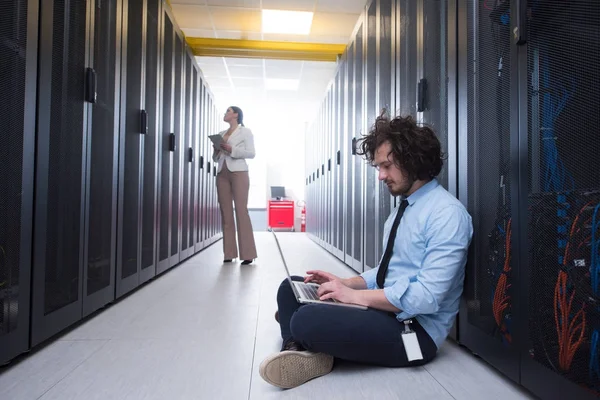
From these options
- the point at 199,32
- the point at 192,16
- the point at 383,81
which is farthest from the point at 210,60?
the point at 383,81

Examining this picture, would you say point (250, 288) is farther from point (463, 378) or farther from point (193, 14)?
point (193, 14)

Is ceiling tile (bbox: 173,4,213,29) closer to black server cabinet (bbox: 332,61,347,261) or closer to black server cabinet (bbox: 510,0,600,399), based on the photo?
black server cabinet (bbox: 332,61,347,261)

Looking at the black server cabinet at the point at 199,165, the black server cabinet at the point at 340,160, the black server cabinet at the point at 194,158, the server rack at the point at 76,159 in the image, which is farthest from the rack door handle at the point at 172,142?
the black server cabinet at the point at 340,160

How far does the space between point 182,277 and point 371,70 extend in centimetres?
217

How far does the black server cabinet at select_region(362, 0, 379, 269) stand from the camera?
3061mm

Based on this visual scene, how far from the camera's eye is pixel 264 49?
5820 millimetres

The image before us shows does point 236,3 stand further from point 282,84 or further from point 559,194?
→ point 559,194

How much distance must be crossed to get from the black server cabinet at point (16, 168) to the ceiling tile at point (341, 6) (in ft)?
13.0

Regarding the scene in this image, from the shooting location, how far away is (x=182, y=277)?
3.43 metres

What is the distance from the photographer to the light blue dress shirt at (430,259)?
132 cm

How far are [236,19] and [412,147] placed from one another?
4.63 m

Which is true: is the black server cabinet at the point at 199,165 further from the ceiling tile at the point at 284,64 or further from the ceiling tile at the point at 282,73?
the ceiling tile at the point at 282,73

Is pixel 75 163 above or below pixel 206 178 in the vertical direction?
below

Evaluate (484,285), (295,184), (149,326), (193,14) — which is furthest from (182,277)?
(295,184)
